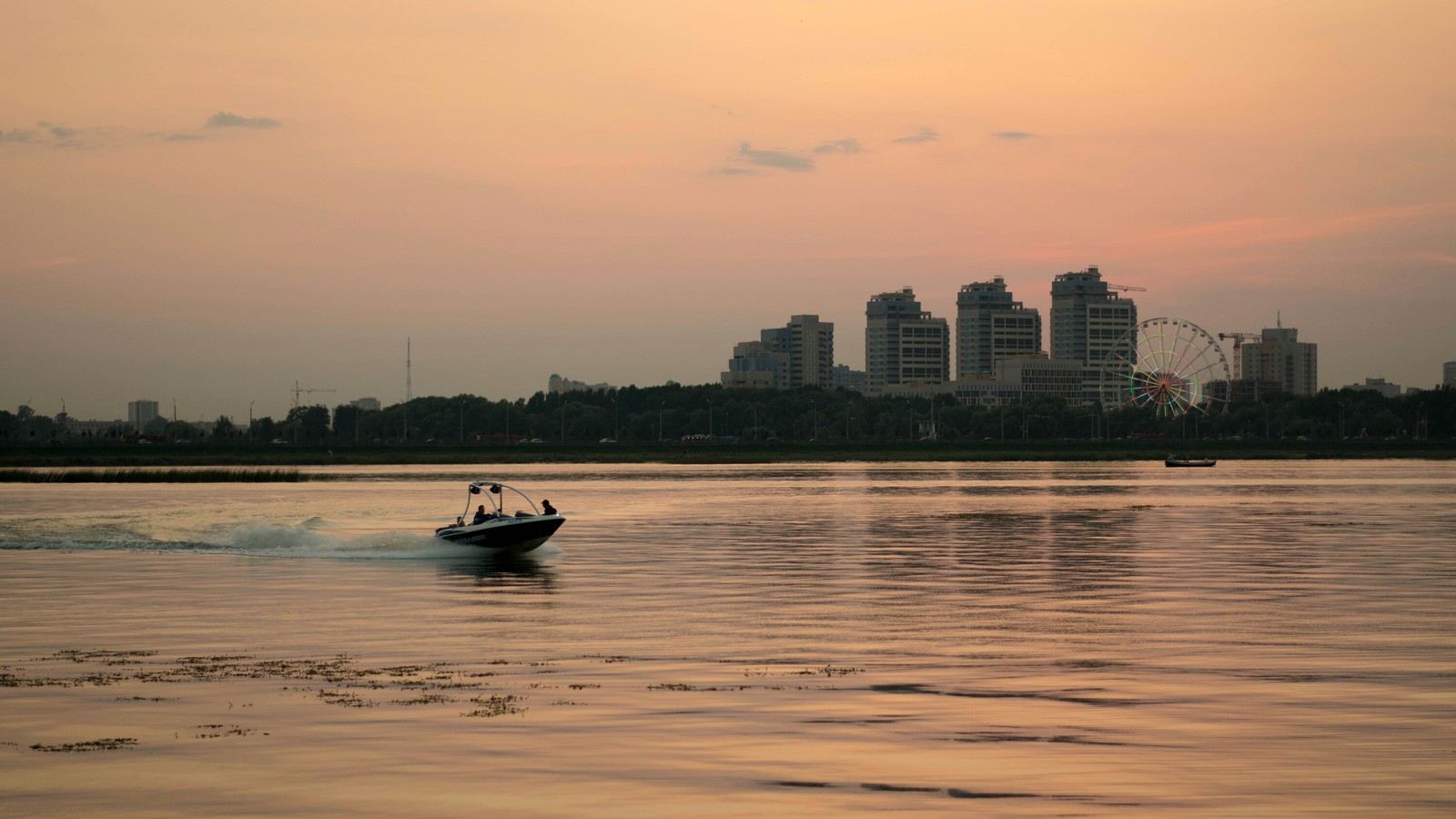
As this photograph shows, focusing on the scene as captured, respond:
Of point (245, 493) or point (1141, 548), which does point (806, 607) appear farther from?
point (245, 493)

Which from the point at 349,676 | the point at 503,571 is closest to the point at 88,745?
the point at 349,676

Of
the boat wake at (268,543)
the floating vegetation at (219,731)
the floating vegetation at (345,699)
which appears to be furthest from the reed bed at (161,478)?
the floating vegetation at (219,731)

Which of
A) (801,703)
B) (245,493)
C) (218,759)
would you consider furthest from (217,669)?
(245,493)

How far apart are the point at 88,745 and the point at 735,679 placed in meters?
11.4

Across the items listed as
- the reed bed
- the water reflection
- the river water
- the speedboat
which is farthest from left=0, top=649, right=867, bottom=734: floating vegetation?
the reed bed

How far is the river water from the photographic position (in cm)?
1891

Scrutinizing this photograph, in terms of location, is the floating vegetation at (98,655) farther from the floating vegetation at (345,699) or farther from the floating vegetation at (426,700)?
the floating vegetation at (426,700)

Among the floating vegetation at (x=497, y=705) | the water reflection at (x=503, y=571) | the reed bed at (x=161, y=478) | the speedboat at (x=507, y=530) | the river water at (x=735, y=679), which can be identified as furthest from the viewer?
the reed bed at (x=161, y=478)

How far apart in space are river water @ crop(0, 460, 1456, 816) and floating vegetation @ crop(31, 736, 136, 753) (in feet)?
0.28

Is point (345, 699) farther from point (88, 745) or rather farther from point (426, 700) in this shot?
point (88, 745)

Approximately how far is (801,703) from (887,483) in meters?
133

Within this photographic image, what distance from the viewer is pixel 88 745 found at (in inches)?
856

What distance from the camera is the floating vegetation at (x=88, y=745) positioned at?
2142cm

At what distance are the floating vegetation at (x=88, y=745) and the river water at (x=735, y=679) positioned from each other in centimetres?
8
